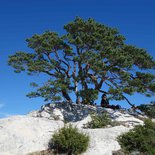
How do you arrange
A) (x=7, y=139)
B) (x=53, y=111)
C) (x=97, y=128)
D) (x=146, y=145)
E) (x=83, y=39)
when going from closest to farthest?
(x=146, y=145)
(x=7, y=139)
(x=97, y=128)
(x=53, y=111)
(x=83, y=39)

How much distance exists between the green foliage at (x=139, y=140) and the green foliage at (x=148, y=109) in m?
10.1

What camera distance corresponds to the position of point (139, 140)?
53.2 ft

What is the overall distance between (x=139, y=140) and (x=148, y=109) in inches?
475

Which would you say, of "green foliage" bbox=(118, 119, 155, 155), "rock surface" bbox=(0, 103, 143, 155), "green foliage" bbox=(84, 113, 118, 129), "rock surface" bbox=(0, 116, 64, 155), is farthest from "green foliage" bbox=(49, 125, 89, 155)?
"green foliage" bbox=(84, 113, 118, 129)

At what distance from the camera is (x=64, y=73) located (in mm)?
27609

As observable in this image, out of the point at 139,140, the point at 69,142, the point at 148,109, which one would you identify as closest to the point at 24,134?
the point at 69,142

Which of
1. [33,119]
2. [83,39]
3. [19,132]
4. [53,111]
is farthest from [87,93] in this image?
[19,132]

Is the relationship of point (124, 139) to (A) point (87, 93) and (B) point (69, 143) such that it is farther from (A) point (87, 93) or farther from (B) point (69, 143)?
(A) point (87, 93)

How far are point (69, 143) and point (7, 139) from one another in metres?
3.41

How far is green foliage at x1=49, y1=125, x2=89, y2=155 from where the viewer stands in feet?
52.2

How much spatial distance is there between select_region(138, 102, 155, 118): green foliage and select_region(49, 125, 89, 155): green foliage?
38.8 feet

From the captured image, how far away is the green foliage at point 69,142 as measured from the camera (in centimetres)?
1591

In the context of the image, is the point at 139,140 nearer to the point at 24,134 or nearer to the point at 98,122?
Result: the point at 98,122

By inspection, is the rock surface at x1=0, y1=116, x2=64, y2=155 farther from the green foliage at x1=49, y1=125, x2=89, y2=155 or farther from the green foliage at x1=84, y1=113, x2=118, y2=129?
the green foliage at x1=84, y1=113, x2=118, y2=129
